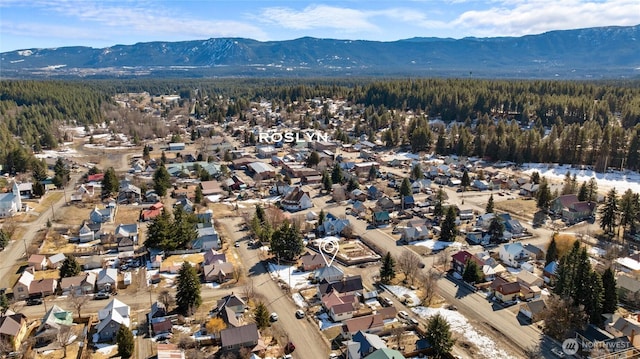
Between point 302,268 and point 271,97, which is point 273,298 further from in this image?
point 271,97

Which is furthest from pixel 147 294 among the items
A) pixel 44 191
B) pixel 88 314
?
pixel 44 191

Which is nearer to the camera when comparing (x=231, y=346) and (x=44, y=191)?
(x=231, y=346)

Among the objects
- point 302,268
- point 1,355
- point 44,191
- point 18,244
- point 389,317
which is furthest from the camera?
point 44,191

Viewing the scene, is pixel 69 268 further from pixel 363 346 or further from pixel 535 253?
pixel 535 253

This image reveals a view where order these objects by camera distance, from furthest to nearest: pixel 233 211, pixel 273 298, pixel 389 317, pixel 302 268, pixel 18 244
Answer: pixel 233 211 → pixel 18 244 → pixel 302 268 → pixel 273 298 → pixel 389 317

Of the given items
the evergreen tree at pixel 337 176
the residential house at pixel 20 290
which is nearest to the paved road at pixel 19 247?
the residential house at pixel 20 290

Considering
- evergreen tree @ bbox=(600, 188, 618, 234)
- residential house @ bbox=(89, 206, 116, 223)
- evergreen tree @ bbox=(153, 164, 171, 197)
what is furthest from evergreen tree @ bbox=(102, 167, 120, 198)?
evergreen tree @ bbox=(600, 188, 618, 234)
